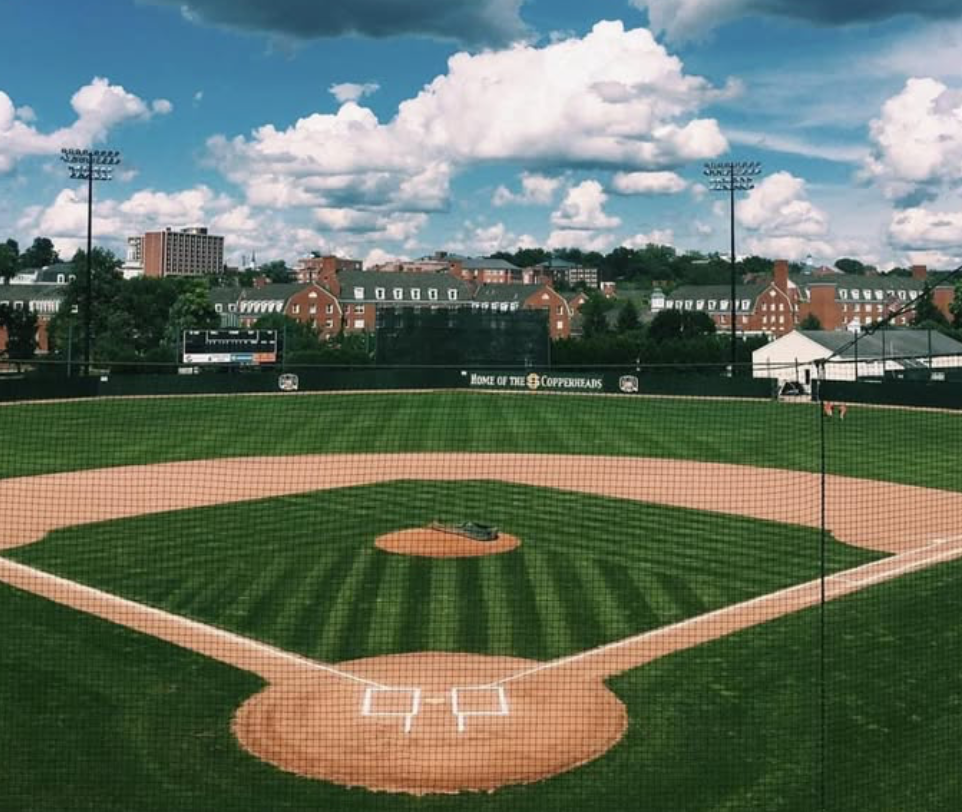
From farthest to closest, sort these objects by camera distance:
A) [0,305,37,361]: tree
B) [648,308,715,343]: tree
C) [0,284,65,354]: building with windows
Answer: [0,284,65,354]: building with windows
[648,308,715,343]: tree
[0,305,37,361]: tree

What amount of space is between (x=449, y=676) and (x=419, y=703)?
0.83 metres

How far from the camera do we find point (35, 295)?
107 m

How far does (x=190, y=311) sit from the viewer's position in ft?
232

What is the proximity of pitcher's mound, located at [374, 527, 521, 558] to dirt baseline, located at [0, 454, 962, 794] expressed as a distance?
4476mm

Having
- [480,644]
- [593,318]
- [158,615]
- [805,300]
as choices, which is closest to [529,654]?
[480,644]

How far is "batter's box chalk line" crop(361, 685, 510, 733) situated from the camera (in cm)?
973

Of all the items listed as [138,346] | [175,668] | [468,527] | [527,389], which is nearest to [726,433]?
[527,389]

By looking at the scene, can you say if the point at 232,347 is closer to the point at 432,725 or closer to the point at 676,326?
the point at 676,326

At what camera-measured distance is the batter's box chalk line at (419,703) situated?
973 cm

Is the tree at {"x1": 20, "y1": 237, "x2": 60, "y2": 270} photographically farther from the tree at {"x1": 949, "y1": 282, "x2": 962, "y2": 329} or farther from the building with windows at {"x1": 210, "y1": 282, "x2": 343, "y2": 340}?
the tree at {"x1": 949, "y1": 282, "x2": 962, "y2": 329}

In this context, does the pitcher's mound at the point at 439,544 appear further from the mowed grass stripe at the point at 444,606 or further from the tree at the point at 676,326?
the tree at the point at 676,326

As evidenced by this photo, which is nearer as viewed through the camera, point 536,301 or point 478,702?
point 478,702

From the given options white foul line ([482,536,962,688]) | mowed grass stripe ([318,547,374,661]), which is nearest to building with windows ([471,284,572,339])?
white foul line ([482,536,962,688])

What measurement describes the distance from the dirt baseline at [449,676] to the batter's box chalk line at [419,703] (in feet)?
0.07
